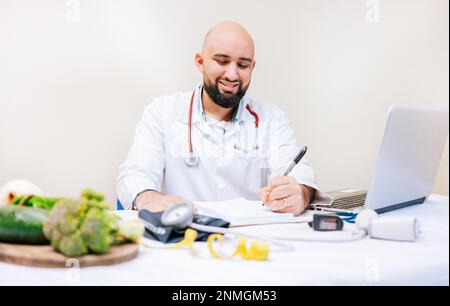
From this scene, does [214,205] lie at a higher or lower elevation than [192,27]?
lower

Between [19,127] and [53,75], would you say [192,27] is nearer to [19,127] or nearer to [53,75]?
[53,75]

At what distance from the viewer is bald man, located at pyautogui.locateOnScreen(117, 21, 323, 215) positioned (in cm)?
234

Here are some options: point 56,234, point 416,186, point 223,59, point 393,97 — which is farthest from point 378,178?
point 393,97

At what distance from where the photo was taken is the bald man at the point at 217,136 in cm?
234

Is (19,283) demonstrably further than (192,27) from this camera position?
No

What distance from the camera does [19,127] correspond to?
2.59m

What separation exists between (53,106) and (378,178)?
180cm

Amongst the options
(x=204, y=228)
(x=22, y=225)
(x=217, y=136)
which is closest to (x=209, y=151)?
(x=217, y=136)

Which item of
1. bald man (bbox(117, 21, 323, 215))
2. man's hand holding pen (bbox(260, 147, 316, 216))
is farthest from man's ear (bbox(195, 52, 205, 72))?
man's hand holding pen (bbox(260, 147, 316, 216))

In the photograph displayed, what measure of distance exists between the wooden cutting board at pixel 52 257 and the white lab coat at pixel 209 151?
130 centimetres

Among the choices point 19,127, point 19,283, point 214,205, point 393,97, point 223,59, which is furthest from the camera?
point 393,97

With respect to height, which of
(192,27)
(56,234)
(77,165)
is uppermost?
(192,27)

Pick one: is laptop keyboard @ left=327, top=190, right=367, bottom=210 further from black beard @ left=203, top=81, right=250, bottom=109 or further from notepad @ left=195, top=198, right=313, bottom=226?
black beard @ left=203, top=81, right=250, bottom=109

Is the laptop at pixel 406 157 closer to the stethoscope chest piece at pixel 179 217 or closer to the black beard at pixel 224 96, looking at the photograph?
the stethoscope chest piece at pixel 179 217
